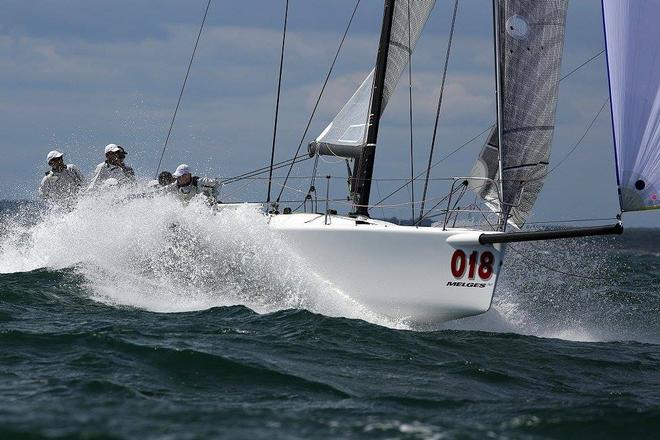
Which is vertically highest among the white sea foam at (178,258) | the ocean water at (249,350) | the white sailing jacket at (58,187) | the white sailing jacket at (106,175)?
the white sailing jacket at (106,175)

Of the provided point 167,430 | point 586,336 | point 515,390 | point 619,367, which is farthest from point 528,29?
point 167,430

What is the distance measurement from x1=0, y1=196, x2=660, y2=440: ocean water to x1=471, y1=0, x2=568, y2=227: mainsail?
56.2 inches

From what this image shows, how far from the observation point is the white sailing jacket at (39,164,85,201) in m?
12.8

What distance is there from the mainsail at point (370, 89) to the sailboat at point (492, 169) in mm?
14

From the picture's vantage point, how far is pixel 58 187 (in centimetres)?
1281

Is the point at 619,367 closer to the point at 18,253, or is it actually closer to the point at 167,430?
the point at 167,430

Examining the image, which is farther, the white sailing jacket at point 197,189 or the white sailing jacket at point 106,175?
the white sailing jacket at point 106,175

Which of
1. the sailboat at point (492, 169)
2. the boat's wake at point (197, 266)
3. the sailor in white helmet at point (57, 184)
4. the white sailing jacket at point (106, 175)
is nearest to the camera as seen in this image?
the sailboat at point (492, 169)

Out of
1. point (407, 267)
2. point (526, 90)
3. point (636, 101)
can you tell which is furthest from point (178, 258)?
point (636, 101)

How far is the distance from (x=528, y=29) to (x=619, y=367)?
4.07m

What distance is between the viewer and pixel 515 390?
6.88 metres

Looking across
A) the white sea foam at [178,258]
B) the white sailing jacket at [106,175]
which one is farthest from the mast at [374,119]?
the white sailing jacket at [106,175]

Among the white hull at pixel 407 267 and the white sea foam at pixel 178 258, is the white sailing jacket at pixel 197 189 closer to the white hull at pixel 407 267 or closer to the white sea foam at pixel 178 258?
the white sea foam at pixel 178 258

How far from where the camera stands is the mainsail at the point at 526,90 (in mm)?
10523
